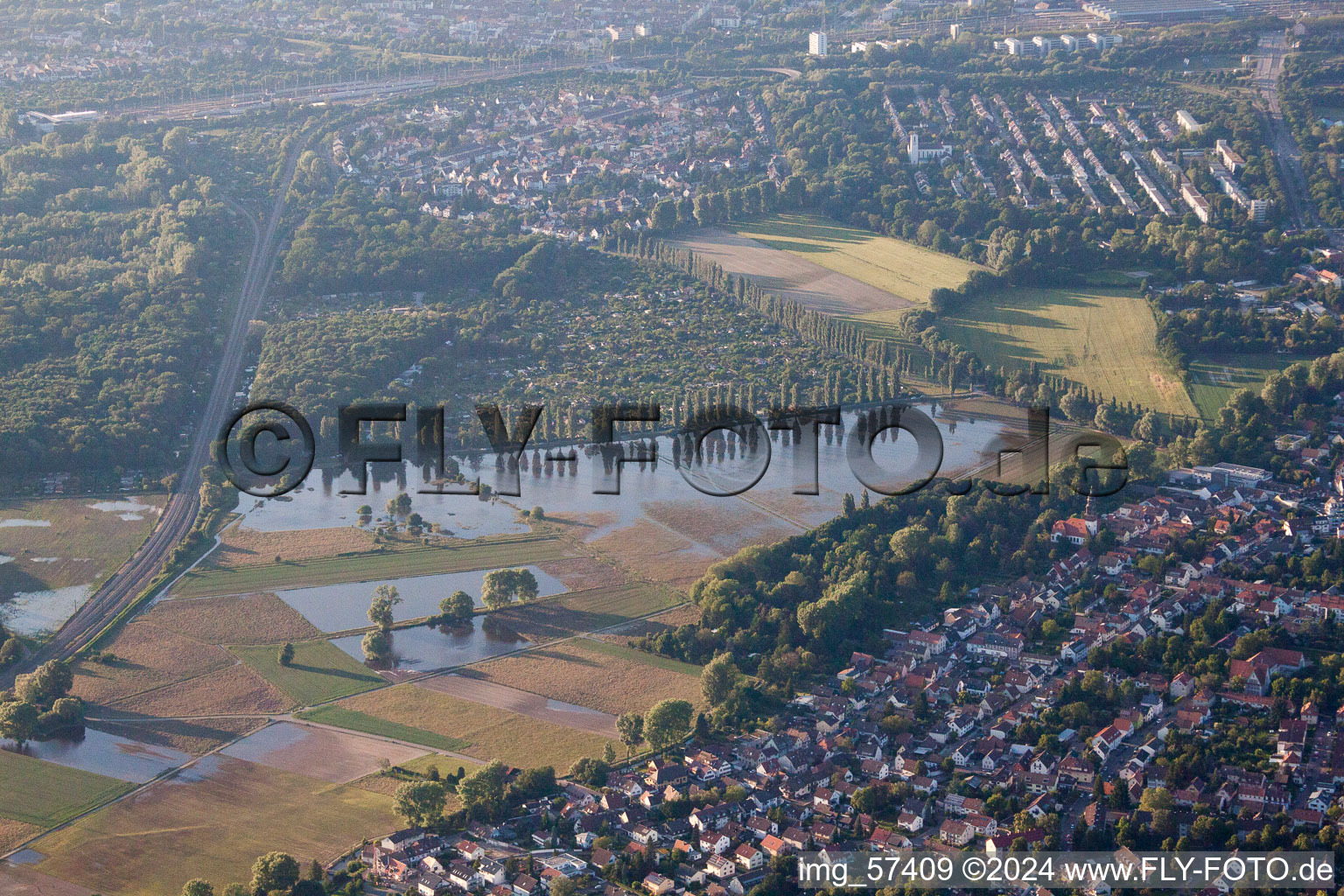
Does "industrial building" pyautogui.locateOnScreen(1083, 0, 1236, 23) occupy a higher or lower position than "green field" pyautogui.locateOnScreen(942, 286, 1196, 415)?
higher

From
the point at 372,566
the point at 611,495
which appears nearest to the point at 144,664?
the point at 372,566

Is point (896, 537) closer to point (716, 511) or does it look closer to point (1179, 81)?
point (716, 511)

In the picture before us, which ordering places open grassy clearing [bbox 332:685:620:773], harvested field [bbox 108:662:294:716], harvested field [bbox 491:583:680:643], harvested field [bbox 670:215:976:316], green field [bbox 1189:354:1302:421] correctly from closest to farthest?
1. open grassy clearing [bbox 332:685:620:773]
2. harvested field [bbox 108:662:294:716]
3. harvested field [bbox 491:583:680:643]
4. green field [bbox 1189:354:1302:421]
5. harvested field [bbox 670:215:976:316]

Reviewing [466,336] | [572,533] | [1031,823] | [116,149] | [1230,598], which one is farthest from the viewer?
[116,149]

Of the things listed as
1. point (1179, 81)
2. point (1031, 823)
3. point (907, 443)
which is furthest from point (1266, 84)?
point (1031, 823)

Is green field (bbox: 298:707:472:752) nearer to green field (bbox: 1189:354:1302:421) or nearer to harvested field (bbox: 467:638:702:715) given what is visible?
harvested field (bbox: 467:638:702:715)

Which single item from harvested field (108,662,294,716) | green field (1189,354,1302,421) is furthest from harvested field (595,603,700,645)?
green field (1189,354,1302,421)
